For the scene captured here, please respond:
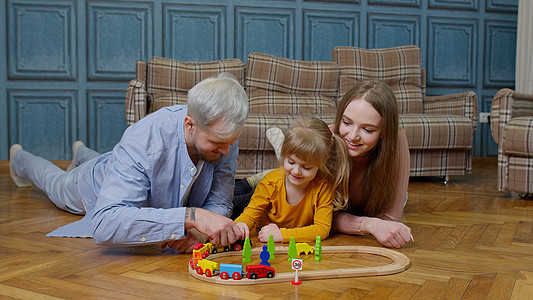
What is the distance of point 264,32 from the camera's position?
438 centimetres

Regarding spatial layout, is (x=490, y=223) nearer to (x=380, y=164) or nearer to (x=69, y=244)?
(x=380, y=164)

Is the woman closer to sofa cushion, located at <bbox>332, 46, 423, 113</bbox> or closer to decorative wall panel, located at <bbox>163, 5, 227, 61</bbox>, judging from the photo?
sofa cushion, located at <bbox>332, 46, 423, 113</bbox>

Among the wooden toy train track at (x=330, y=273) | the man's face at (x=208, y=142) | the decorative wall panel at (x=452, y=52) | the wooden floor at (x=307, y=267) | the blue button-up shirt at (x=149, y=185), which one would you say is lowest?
the wooden floor at (x=307, y=267)

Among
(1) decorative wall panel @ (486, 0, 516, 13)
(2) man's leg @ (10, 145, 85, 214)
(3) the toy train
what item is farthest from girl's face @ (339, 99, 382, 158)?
(1) decorative wall panel @ (486, 0, 516, 13)

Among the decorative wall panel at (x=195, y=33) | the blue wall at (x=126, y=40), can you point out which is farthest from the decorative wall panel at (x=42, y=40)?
the decorative wall panel at (x=195, y=33)

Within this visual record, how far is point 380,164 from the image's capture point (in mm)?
1775

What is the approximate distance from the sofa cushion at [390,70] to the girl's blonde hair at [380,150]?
7.30ft

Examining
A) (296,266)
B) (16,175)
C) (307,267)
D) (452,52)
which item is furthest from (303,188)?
(452,52)

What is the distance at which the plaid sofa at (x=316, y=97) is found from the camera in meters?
3.22

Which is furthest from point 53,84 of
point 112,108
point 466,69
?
point 466,69

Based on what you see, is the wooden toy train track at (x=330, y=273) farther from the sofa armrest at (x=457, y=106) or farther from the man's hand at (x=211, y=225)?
the sofa armrest at (x=457, y=106)

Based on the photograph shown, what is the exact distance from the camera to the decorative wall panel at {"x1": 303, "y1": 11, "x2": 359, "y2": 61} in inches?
176

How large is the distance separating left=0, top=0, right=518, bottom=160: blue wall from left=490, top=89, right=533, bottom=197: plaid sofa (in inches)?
72.5

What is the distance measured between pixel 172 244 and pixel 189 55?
298 cm
